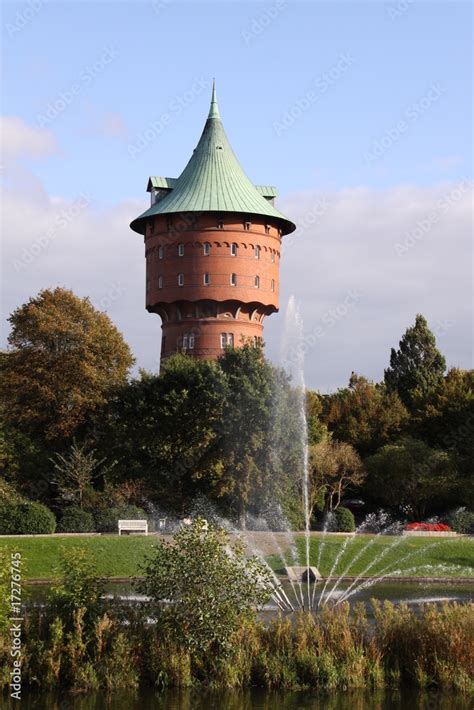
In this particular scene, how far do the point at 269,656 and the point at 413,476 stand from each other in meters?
30.4

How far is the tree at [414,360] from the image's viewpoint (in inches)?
2395

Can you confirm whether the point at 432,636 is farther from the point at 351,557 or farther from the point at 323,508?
the point at 323,508

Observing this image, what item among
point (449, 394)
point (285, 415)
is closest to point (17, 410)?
point (285, 415)

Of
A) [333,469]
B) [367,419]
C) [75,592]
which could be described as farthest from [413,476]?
[75,592]

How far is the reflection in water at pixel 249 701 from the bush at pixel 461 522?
25794 mm

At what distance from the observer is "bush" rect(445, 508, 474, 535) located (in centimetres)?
3978

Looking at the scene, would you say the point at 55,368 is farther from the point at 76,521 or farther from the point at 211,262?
the point at 211,262

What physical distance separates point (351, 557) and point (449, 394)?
20281 mm

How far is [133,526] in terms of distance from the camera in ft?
117

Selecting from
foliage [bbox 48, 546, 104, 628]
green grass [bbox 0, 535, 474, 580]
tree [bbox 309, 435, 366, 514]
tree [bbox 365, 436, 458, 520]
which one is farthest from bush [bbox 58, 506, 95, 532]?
foliage [bbox 48, 546, 104, 628]

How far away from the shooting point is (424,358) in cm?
6312

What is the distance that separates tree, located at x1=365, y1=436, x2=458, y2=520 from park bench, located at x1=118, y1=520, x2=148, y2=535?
13.8 metres

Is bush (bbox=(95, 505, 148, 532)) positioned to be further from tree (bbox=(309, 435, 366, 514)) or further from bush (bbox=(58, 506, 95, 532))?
tree (bbox=(309, 435, 366, 514))

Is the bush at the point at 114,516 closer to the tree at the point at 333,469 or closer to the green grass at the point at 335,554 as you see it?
the green grass at the point at 335,554
